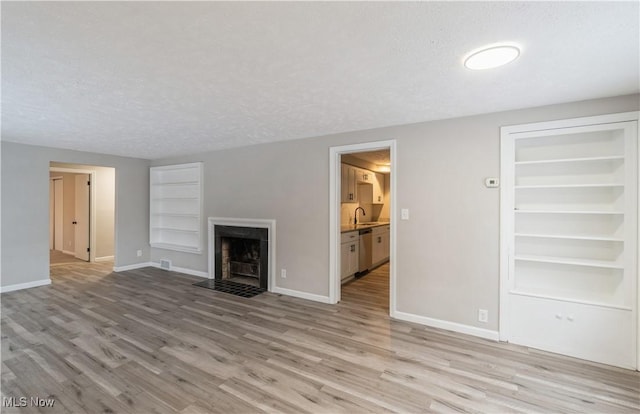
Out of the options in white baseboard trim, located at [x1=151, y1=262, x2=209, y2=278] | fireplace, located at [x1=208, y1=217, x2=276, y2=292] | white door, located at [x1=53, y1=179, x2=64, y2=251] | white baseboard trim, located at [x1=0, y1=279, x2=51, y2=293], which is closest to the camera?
white baseboard trim, located at [x1=0, y1=279, x2=51, y2=293]

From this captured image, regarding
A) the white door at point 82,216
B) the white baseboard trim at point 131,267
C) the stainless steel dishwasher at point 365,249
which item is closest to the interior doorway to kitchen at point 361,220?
the stainless steel dishwasher at point 365,249

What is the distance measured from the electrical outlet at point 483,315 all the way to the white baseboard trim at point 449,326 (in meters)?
0.10

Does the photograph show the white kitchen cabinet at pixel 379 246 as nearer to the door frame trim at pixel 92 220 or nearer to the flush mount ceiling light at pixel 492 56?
the flush mount ceiling light at pixel 492 56

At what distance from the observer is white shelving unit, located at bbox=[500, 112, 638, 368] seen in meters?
2.46

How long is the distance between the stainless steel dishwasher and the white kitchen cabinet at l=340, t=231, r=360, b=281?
0.16 m

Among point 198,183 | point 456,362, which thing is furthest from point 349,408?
point 198,183

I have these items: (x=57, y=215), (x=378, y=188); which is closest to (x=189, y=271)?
(x=378, y=188)

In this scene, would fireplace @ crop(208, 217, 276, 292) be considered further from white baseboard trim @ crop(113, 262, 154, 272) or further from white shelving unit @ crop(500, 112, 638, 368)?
white shelving unit @ crop(500, 112, 638, 368)

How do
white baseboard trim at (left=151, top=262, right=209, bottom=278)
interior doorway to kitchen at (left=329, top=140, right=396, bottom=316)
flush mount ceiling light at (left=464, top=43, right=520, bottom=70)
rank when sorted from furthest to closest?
white baseboard trim at (left=151, top=262, right=209, bottom=278), interior doorway to kitchen at (left=329, top=140, right=396, bottom=316), flush mount ceiling light at (left=464, top=43, right=520, bottom=70)

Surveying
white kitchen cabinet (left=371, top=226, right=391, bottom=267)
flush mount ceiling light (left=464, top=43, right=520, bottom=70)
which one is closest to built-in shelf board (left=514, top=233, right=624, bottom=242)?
flush mount ceiling light (left=464, top=43, right=520, bottom=70)

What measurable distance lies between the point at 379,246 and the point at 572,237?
13.1ft

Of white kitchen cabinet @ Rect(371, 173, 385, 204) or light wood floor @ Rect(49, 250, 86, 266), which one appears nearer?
light wood floor @ Rect(49, 250, 86, 266)

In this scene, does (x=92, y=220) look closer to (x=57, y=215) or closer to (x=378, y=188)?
(x=57, y=215)

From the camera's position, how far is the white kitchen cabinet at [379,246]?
6129mm
